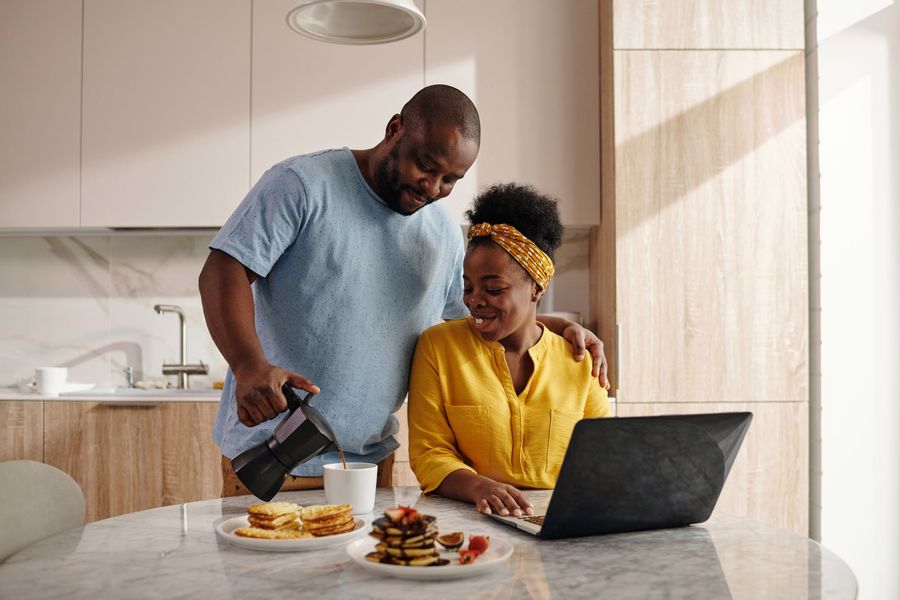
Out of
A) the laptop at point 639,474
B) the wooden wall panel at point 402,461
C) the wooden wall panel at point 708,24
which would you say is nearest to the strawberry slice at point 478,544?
the laptop at point 639,474

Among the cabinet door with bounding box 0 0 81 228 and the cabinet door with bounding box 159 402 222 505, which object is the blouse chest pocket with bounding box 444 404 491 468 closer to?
the cabinet door with bounding box 159 402 222 505

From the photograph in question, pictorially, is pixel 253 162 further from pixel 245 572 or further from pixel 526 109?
pixel 245 572

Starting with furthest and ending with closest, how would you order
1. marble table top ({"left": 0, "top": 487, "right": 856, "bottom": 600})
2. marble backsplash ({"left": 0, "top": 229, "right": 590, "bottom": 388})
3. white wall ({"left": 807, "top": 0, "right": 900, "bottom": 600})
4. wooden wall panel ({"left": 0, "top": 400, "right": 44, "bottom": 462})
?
marble backsplash ({"left": 0, "top": 229, "right": 590, "bottom": 388}), wooden wall panel ({"left": 0, "top": 400, "right": 44, "bottom": 462}), white wall ({"left": 807, "top": 0, "right": 900, "bottom": 600}), marble table top ({"left": 0, "top": 487, "right": 856, "bottom": 600})

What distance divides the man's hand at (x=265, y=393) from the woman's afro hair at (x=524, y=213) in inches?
23.2

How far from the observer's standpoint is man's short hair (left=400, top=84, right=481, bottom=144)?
4.81 ft

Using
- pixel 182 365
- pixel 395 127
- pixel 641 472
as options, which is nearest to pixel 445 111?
pixel 395 127

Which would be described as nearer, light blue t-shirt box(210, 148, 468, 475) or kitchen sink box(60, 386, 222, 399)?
light blue t-shirt box(210, 148, 468, 475)

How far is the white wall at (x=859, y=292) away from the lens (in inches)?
115

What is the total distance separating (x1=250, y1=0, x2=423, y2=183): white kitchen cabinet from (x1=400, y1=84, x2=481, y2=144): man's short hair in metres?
1.74

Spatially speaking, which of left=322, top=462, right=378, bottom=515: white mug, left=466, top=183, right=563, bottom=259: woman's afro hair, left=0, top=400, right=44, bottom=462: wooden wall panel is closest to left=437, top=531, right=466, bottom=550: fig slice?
left=322, top=462, right=378, bottom=515: white mug

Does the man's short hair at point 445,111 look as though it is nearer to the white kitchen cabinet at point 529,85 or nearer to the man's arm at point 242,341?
the man's arm at point 242,341

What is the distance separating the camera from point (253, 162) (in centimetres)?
324

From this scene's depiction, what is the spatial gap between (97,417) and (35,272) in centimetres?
94

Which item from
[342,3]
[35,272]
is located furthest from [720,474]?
[35,272]
